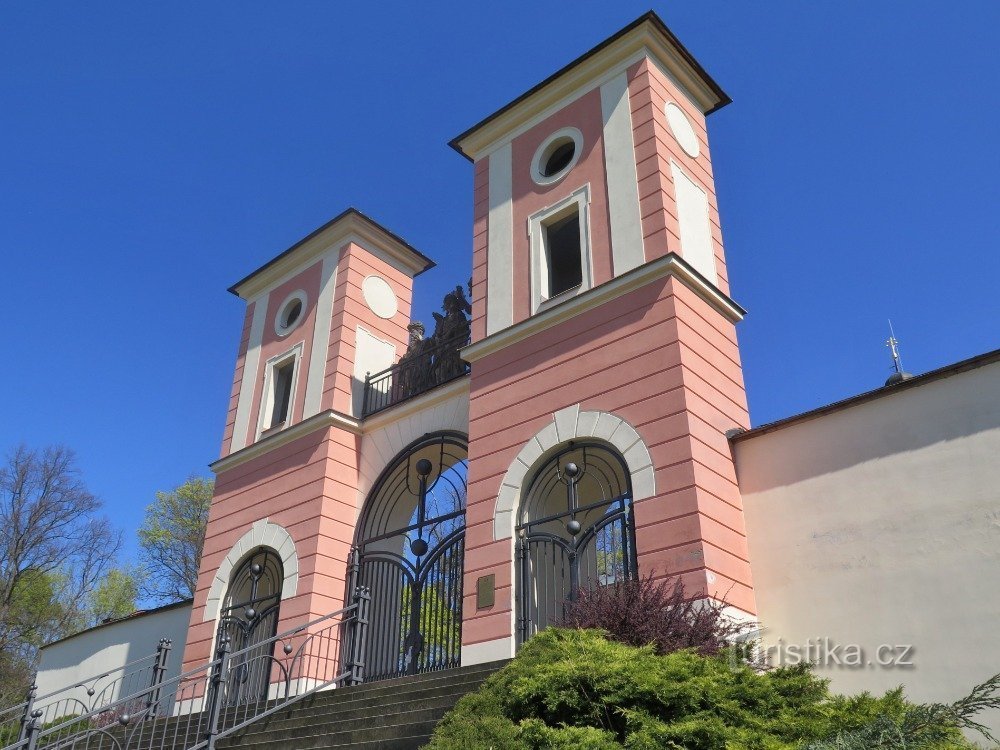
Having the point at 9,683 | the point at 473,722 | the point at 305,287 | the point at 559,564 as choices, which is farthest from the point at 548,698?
the point at 9,683

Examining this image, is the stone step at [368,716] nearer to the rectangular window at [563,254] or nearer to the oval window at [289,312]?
the rectangular window at [563,254]

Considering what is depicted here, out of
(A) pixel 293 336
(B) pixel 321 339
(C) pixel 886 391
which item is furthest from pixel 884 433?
(A) pixel 293 336

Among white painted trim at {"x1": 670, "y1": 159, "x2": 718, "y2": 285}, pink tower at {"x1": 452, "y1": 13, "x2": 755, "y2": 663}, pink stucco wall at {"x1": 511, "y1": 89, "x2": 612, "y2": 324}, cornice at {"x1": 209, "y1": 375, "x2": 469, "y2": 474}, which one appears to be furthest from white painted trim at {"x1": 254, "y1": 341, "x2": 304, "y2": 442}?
white painted trim at {"x1": 670, "y1": 159, "x2": 718, "y2": 285}

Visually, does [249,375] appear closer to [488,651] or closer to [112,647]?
[112,647]

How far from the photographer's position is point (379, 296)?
1736 centimetres

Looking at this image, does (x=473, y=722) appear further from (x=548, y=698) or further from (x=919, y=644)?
(x=919, y=644)

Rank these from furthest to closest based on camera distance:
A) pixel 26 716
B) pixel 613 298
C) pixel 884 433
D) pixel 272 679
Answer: pixel 272 679 < pixel 613 298 < pixel 26 716 < pixel 884 433

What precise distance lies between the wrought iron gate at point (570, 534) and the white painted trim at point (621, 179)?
8.70 feet

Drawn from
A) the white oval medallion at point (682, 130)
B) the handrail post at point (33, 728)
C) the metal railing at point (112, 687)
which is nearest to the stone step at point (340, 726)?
the handrail post at point (33, 728)

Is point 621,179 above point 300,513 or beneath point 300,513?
above

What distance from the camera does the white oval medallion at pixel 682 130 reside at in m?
13.4

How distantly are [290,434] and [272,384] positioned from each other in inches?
76.7

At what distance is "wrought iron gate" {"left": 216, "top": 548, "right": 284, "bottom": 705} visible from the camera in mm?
14594

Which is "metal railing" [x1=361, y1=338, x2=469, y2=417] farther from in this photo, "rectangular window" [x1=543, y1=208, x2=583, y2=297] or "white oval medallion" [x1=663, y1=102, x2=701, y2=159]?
"white oval medallion" [x1=663, y1=102, x2=701, y2=159]
